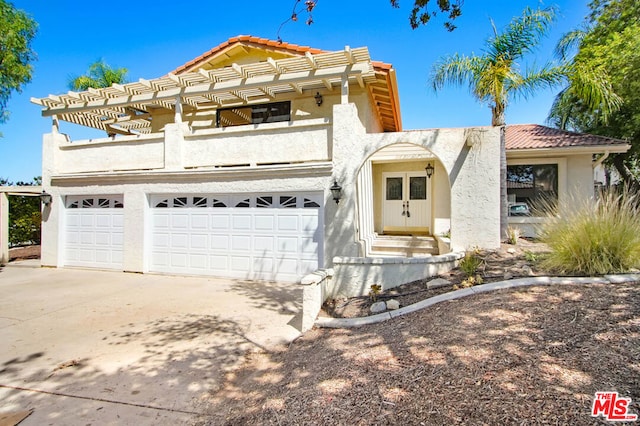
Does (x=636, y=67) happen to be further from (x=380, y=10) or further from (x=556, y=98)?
(x=380, y=10)

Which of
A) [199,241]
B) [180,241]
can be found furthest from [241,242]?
[180,241]

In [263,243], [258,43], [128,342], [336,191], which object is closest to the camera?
[128,342]

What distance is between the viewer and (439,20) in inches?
198

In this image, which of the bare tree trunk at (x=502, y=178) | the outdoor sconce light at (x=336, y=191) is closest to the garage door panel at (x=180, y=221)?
the outdoor sconce light at (x=336, y=191)

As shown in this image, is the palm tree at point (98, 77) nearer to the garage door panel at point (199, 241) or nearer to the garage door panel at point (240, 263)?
the garage door panel at point (199, 241)

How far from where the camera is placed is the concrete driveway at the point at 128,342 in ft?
11.8

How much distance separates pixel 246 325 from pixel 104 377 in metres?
2.33

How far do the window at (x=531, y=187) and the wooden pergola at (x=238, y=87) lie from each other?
5329mm

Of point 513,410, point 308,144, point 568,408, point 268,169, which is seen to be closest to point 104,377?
point 513,410

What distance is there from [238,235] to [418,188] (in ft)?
24.2

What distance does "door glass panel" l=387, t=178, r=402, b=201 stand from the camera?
1338 centimetres

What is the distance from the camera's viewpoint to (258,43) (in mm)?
11289

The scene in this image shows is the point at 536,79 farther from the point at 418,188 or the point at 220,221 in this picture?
the point at 220,221

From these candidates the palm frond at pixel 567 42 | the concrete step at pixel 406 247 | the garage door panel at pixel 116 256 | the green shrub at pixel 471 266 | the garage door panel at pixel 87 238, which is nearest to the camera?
the green shrub at pixel 471 266
